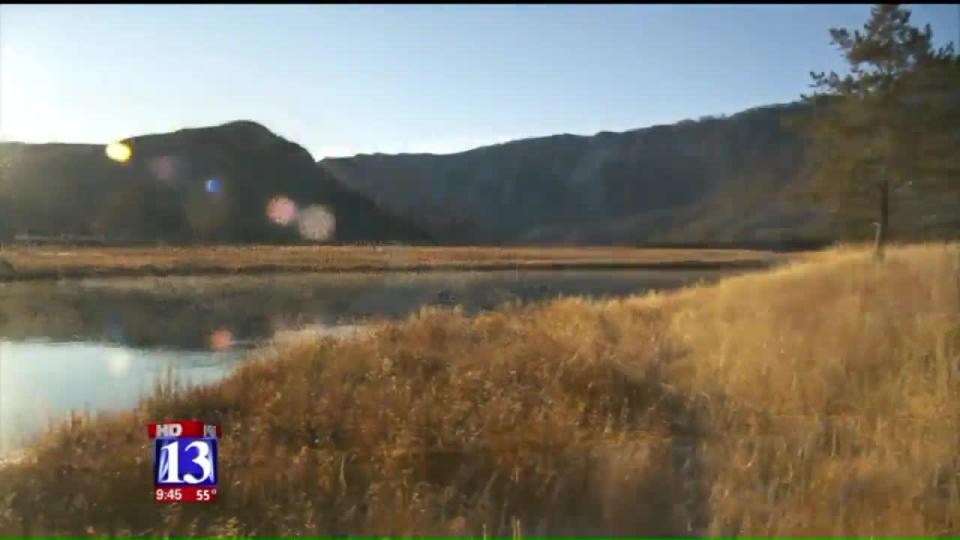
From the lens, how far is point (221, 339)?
33.6ft

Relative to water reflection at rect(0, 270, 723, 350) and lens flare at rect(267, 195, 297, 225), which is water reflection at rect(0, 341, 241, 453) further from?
lens flare at rect(267, 195, 297, 225)

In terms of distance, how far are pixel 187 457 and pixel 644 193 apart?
12.1m

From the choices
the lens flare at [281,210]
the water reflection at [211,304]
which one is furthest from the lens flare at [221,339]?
the lens flare at [281,210]

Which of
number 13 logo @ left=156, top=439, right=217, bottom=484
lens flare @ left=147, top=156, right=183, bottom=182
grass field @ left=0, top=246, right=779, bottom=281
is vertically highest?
lens flare @ left=147, top=156, right=183, bottom=182

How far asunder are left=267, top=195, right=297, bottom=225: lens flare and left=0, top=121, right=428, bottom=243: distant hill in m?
0.06

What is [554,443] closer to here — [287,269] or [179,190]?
[287,269]

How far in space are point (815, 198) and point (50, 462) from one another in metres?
13.3

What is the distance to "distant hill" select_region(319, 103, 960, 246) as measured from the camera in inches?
471

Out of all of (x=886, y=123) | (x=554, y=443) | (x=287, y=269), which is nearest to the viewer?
(x=554, y=443)

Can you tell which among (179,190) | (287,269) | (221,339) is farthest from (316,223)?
(221,339)

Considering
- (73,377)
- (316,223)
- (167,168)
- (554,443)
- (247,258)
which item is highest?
(167,168)

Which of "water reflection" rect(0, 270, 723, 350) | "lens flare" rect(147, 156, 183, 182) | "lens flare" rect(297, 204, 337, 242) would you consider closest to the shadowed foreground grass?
"lens flare" rect(297, 204, 337, 242)

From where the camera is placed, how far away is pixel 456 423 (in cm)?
602

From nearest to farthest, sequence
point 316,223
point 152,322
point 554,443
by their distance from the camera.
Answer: point 554,443 → point 152,322 → point 316,223
